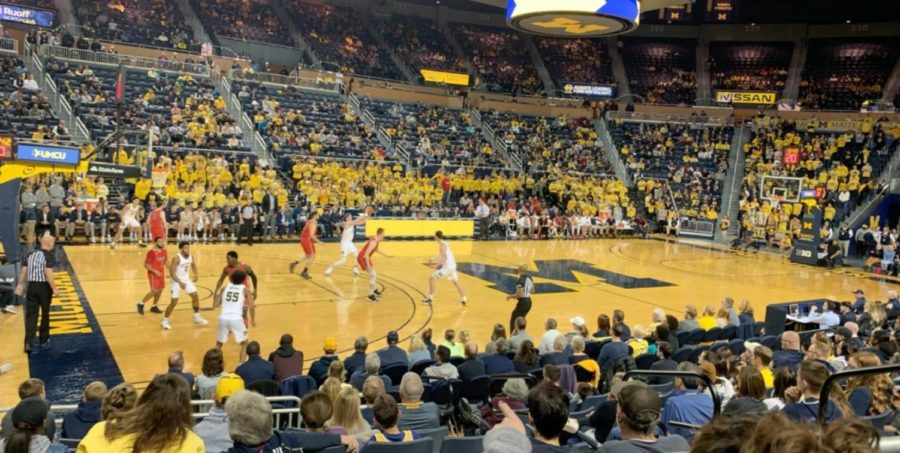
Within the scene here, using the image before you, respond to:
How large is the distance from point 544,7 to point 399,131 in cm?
2132

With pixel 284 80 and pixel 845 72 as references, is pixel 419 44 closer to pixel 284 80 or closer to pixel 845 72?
pixel 284 80

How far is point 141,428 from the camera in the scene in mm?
3293

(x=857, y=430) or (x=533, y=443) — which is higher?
(x=857, y=430)

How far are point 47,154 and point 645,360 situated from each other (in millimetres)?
11609

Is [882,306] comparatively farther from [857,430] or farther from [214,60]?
[214,60]

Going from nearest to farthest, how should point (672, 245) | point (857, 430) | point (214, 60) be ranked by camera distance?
1. point (857, 430)
2. point (672, 245)
3. point (214, 60)

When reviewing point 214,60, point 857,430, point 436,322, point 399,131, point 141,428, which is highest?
point 214,60

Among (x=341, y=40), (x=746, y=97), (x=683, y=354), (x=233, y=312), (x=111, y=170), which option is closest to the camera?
(x=683, y=354)

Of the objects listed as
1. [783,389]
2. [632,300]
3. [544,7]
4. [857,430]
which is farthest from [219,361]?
[632,300]

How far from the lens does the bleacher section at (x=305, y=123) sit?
30219 millimetres

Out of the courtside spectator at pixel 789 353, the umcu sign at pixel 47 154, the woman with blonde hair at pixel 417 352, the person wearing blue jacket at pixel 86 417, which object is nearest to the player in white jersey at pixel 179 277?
the umcu sign at pixel 47 154

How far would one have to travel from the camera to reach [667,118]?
45281mm

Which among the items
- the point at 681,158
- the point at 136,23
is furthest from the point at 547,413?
the point at 681,158

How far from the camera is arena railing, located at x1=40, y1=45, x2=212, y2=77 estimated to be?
29141mm
